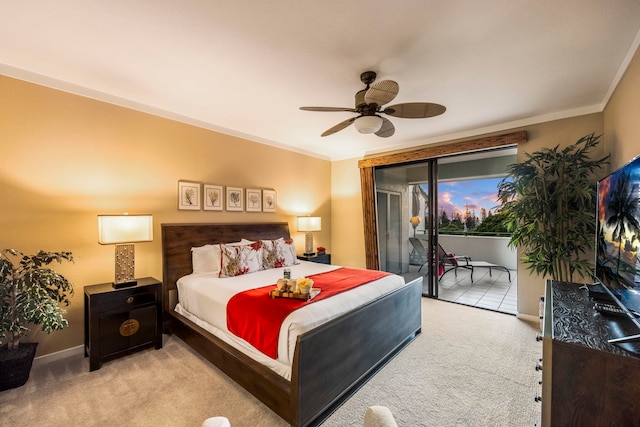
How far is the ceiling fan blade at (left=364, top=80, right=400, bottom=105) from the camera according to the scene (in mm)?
1994

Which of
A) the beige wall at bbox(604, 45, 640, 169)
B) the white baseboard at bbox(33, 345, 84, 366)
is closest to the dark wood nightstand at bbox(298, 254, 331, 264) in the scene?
the white baseboard at bbox(33, 345, 84, 366)

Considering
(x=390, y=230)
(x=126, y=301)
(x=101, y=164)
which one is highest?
(x=101, y=164)

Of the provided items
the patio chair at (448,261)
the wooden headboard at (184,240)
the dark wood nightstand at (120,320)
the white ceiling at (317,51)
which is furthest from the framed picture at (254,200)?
the patio chair at (448,261)

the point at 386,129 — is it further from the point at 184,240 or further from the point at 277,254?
the point at 184,240

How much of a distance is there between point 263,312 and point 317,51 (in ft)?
6.81

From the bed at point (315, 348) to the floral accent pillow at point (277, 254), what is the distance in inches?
35.8

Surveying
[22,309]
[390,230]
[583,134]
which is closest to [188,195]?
[22,309]

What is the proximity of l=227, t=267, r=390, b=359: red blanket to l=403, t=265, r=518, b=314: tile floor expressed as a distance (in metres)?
2.77

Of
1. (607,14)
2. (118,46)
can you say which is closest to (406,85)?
(607,14)

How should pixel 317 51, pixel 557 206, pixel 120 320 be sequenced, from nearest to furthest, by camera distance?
pixel 317 51
pixel 120 320
pixel 557 206

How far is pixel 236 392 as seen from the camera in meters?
2.14

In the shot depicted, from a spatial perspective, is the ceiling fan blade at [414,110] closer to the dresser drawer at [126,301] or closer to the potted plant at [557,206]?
the potted plant at [557,206]

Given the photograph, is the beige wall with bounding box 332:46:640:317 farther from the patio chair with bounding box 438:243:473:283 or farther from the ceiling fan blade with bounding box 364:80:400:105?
the ceiling fan blade with bounding box 364:80:400:105

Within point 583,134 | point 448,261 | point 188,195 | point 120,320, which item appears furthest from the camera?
point 448,261
